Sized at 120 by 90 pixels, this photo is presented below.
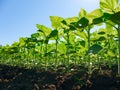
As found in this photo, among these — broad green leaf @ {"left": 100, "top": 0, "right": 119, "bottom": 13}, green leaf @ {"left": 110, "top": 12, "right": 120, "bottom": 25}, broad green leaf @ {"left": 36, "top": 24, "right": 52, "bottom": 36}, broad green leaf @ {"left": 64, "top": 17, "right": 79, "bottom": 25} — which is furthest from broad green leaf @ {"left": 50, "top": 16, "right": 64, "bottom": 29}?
green leaf @ {"left": 110, "top": 12, "right": 120, "bottom": 25}

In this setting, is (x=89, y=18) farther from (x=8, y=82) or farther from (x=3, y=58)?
(x=3, y=58)

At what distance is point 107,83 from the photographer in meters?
6.56

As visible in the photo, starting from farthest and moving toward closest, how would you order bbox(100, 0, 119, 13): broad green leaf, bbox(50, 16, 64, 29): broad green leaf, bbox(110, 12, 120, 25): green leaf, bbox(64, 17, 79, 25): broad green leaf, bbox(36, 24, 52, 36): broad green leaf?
bbox(36, 24, 52, 36): broad green leaf
bbox(50, 16, 64, 29): broad green leaf
bbox(64, 17, 79, 25): broad green leaf
bbox(100, 0, 119, 13): broad green leaf
bbox(110, 12, 120, 25): green leaf

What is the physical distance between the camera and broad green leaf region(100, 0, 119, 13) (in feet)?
23.1

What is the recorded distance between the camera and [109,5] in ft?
23.1

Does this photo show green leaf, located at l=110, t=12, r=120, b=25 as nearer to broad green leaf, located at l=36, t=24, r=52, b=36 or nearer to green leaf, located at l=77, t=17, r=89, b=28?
green leaf, located at l=77, t=17, r=89, b=28

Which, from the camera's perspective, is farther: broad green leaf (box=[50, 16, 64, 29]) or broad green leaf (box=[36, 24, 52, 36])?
broad green leaf (box=[36, 24, 52, 36])

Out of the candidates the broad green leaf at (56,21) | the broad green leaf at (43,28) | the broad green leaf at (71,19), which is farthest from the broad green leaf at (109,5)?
the broad green leaf at (43,28)

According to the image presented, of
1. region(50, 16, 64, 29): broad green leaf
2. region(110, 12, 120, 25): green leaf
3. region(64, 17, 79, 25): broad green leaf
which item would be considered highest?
region(50, 16, 64, 29): broad green leaf

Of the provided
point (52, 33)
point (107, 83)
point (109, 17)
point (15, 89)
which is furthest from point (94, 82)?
point (52, 33)

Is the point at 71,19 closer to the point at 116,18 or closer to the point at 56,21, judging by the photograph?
the point at 56,21

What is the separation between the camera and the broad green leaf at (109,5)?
7031mm

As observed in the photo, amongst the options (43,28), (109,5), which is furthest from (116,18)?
(43,28)

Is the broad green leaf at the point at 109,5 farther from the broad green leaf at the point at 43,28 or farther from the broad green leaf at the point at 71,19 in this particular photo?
the broad green leaf at the point at 43,28
